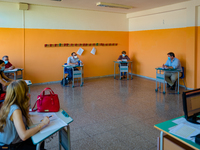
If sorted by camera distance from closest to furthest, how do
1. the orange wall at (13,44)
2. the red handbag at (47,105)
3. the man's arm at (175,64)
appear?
the red handbag at (47,105)
the man's arm at (175,64)
the orange wall at (13,44)

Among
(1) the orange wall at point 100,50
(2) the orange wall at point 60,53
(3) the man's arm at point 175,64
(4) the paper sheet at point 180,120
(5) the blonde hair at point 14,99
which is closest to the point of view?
(5) the blonde hair at point 14,99

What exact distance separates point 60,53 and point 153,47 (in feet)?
13.1

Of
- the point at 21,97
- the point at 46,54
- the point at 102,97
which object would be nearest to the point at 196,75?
the point at 102,97

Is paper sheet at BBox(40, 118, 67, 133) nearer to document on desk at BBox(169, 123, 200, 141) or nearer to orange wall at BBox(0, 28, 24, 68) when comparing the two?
document on desk at BBox(169, 123, 200, 141)

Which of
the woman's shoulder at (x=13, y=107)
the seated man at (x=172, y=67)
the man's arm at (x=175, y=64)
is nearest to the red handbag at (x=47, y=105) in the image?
the woman's shoulder at (x=13, y=107)

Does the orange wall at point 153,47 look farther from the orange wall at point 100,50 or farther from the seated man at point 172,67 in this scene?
the seated man at point 172,67

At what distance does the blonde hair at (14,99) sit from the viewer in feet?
5.86

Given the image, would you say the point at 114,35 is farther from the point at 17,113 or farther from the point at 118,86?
the point at 17,113

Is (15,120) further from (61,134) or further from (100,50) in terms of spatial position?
(100,50)

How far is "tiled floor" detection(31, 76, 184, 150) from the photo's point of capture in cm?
306

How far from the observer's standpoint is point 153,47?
26.5 ft

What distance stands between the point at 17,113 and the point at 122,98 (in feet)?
13.4

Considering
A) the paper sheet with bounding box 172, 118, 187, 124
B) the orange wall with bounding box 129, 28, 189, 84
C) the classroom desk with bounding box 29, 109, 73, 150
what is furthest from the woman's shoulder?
the orange wall with bounding box 129, 28, 189, 84

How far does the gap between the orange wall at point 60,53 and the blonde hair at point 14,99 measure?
223 inches
